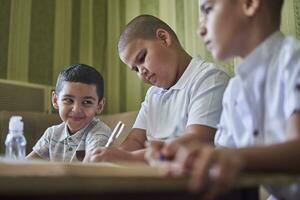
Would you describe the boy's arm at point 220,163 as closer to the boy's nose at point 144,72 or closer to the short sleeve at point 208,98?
the short sleeve at point 208,98

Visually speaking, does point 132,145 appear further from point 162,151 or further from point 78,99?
point 162,151

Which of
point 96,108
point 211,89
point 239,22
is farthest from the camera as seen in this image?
point 96,108

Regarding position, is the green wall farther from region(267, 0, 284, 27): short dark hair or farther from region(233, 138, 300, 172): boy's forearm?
region(233, 138, 300, 172): boy's forearm

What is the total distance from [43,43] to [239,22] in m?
1.74

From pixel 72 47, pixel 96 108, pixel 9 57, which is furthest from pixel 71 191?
pixel 72 47

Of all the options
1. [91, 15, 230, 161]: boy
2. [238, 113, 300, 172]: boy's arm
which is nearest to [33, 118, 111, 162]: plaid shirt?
[91, 15, 230, 161]: boy

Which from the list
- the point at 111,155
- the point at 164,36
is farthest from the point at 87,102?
the point at 111,155

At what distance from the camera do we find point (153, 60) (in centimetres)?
118

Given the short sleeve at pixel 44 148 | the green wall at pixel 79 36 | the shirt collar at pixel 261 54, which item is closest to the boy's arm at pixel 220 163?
the shirt collar at pixel 261 54

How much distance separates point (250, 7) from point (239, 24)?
0.11 feet

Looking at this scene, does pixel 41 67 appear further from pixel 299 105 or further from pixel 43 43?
pixel 299 105

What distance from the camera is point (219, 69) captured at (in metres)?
1.15

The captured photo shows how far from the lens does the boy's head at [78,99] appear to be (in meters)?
→ 1.38

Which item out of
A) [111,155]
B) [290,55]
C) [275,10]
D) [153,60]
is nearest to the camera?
[290,55]
